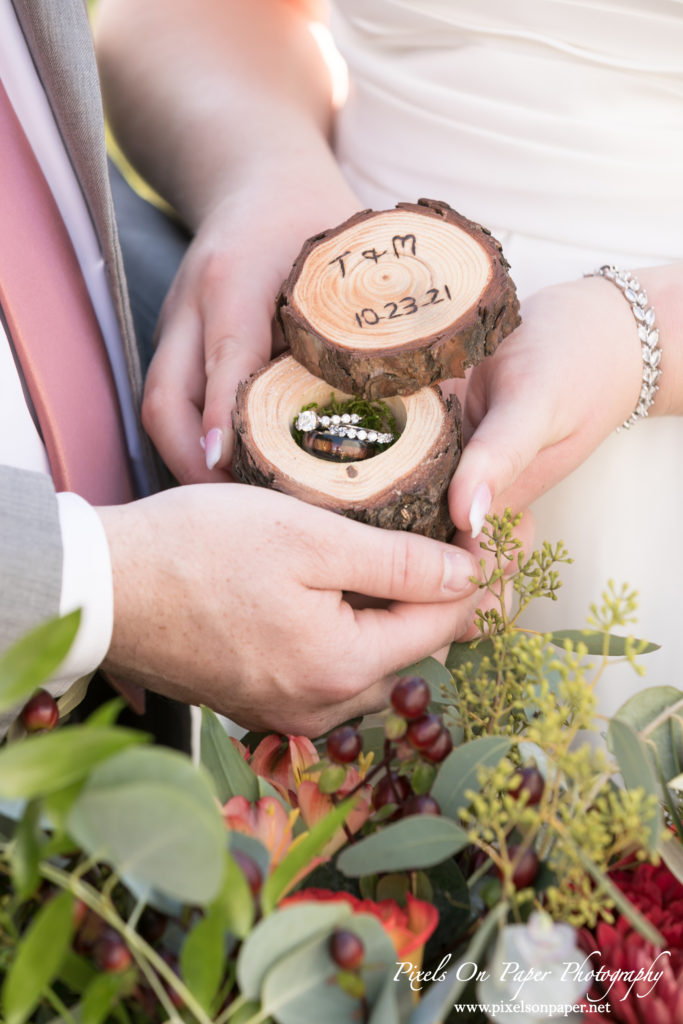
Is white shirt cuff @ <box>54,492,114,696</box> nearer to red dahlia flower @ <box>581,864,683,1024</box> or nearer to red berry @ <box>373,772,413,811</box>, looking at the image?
red berry @ <box>373,772,413,811</box>

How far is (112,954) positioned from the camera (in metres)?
0.45

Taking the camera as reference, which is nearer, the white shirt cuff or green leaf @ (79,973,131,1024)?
green leaf @ (79,973,131,1024)

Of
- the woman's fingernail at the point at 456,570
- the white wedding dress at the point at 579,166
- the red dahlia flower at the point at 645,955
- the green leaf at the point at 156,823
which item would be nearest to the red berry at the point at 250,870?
the green leaf at the point at 156,823

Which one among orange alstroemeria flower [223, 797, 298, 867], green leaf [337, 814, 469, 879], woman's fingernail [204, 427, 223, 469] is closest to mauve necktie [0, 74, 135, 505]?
woman's fingernail [204, 427, 223, 469]

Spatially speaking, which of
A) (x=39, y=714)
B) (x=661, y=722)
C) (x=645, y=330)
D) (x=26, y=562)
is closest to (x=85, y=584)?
(x=26, y=562)

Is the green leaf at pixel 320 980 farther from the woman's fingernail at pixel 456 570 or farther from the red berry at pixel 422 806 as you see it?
the woman's fingernail at pixel 456 570

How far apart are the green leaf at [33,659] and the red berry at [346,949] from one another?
21 centimetres

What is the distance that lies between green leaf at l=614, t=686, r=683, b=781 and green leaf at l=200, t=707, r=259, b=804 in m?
0.28

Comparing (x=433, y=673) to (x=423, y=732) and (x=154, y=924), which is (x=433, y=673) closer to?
(x=423, y=732)

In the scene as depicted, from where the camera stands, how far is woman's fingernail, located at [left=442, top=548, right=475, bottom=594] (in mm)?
895

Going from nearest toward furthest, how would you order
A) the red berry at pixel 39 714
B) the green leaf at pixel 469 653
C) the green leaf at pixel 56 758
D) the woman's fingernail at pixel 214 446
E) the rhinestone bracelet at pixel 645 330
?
the green leaf at pixel 56 758 < the red berry at pixel 39 714 < the green leaf at pixel 469 653 < the woman's fingernail at pixel 214 446 < the rhinestone bracelet at pixel 645 330

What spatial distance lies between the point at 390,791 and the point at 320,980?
0.16 metres

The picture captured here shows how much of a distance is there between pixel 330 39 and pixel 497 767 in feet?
5.19

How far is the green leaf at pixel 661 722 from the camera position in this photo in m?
0.64
